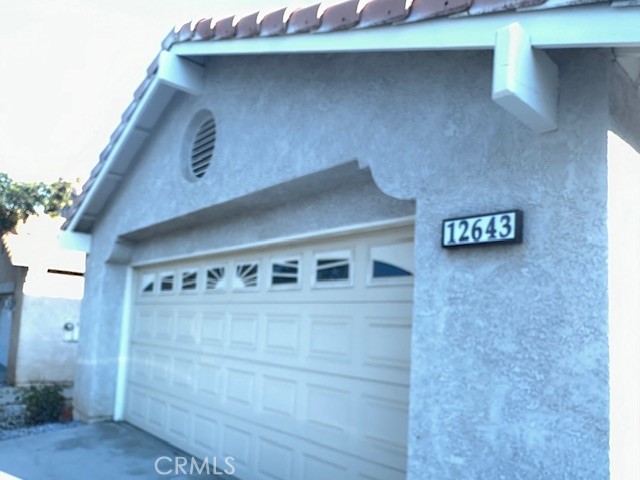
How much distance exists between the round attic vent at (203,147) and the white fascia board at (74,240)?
142 inches

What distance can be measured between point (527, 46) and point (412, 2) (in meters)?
0.81

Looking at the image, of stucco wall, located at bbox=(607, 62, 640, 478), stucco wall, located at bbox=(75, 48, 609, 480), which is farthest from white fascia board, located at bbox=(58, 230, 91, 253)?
stucco wall, located at bbox=(607, 62, 640, 478)

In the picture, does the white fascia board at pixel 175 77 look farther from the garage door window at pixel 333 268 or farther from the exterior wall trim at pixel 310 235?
the garage door window at pixel 333 268

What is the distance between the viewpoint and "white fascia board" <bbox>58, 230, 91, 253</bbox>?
9.92 meters

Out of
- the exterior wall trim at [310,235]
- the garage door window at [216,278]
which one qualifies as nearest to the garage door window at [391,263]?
the exterior wall trim at [310,235]

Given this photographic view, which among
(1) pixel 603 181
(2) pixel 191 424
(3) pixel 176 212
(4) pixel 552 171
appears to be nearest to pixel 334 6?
(4) pixel 552 171

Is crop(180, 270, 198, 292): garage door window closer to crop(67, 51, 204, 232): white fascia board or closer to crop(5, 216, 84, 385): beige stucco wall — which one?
crop(67, 51, 204, 232): white fascia board

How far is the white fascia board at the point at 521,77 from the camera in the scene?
121 inches

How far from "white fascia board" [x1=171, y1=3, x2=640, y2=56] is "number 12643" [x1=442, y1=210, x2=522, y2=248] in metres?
0.91

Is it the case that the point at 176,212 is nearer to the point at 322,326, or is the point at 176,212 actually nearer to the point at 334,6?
the point at 322,326

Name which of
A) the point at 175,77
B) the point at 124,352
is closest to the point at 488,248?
the point at 175,77

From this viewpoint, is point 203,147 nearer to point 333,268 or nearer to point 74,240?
point 333,268

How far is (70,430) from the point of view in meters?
8.63

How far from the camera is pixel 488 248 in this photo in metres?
3.60
